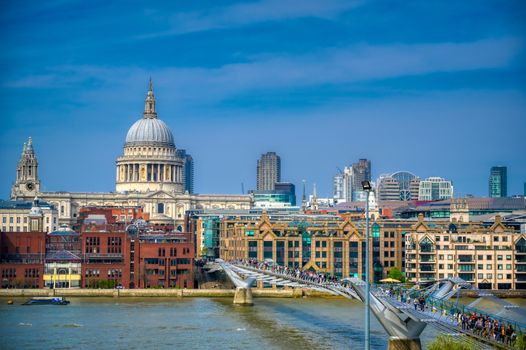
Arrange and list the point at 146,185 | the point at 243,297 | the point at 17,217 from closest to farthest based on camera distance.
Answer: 1. the point at 243,297
2. the point at 17,217
3. the point at 146,185

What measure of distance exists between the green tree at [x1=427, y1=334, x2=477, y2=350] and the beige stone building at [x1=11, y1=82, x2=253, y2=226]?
10031cm

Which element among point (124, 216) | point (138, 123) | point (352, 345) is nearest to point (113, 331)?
point (352, 345)

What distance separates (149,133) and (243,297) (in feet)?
284

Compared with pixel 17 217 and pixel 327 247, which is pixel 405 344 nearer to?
pixel 327 247

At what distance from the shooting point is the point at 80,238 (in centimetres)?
8788

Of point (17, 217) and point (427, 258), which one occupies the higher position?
point (17, 217)

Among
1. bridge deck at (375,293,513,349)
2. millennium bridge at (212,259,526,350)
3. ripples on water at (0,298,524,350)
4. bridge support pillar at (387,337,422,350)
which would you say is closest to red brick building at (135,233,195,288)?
ripples on water at (0,298,524,350)

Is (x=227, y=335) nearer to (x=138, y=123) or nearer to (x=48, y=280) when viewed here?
(x=48, y=280)

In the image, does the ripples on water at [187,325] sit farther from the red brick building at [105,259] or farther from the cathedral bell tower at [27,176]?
the cathedral bell tower at [27,176]

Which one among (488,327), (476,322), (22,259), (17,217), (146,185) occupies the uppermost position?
(146,185)

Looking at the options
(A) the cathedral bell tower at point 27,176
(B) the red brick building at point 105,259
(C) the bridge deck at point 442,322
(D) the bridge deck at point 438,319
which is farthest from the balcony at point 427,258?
(A) the cathedral bell tower at point 27,176

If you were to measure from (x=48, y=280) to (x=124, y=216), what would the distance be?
37741mm

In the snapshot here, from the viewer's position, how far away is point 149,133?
158 meters

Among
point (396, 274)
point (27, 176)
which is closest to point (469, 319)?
point (396, 274)
